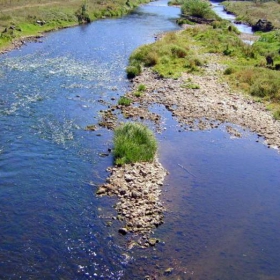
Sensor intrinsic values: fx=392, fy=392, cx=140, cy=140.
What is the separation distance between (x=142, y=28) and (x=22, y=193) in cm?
5521

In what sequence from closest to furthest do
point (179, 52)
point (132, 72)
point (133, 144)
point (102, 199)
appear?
point (102, 199) < point (133, 144) < point (132, 72) < point (179, 52)

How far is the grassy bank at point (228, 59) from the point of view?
39.5 metres

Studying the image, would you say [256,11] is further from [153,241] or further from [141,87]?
[153,241]

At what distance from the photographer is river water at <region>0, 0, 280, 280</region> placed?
17.5 meters

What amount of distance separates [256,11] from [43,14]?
58.8 metres

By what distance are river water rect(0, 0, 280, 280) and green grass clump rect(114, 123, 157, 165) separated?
0.93 meters

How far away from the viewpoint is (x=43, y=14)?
6856 cm

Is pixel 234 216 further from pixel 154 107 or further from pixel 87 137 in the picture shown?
pixel 154 107

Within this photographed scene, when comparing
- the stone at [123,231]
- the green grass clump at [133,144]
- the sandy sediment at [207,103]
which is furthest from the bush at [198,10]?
the stone at [123,231]

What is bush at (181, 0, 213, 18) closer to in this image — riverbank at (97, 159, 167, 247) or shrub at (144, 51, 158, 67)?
shrub at (144, 51, 158, 67)

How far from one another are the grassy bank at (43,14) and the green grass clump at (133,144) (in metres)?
31.0

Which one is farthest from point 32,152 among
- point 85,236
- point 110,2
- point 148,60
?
point 110,2

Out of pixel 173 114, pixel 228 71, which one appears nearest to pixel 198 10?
pixel 228 71

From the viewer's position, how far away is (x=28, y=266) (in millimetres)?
16766
